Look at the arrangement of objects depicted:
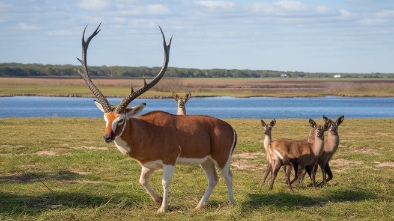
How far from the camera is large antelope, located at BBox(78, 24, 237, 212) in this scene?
31.3 ft

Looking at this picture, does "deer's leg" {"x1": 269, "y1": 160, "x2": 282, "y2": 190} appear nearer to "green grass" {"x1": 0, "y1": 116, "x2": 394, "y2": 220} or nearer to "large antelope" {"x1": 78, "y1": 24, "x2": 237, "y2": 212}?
"green grass" {"x1": 0, "y1": 116, "x2": 394, "y2": 220}

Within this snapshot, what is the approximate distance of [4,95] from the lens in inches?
2840

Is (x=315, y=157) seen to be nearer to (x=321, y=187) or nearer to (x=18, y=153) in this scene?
(x=321, y=187)

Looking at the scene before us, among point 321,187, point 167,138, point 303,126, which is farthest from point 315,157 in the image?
point 303,126

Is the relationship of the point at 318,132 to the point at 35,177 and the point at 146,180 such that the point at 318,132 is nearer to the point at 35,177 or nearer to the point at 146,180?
the point at 146,180

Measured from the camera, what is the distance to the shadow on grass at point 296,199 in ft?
34.6

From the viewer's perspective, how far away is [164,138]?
390 inches

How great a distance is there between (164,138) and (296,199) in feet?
8.32

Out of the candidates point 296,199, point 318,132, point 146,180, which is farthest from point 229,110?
point 146,180

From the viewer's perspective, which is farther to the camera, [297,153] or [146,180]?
[297,153]

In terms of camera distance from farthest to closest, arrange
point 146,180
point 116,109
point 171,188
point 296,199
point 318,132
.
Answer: point 318,132 < point 171,188 < point 296,199 < point 146,180 < point 116,109

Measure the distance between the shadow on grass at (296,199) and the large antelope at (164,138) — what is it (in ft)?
1.59

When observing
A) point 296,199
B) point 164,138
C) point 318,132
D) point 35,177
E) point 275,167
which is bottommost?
point 35,177

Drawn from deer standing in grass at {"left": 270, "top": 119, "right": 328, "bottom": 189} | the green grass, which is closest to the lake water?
the green grass
